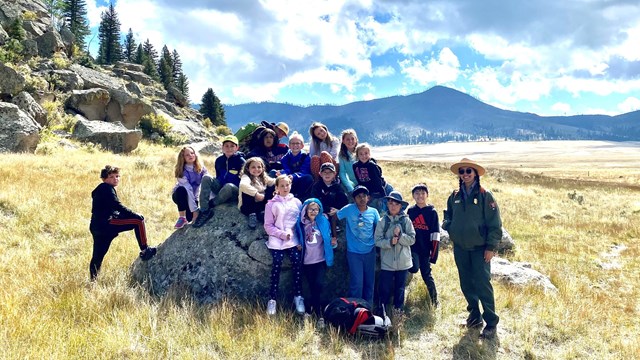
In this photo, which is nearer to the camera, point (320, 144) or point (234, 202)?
point (234, 202)

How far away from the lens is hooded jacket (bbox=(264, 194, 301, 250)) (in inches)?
234

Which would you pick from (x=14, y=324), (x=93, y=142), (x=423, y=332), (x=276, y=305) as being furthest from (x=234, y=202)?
(x=93, y=142)

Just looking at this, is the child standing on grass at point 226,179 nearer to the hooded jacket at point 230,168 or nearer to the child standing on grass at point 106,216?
the hooded jacket at point 230,168

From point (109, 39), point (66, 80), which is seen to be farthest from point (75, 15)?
point (66, 80)

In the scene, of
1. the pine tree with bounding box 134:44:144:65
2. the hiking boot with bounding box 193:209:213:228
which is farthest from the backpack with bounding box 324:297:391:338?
the pine tree with bounding box 134:44:144:65

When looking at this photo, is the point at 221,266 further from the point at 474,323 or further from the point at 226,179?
the point at 474,323

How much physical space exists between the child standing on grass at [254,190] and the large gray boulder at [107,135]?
20948 mm

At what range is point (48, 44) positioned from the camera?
3359 cm

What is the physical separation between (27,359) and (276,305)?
3.20 m

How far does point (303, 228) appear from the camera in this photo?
616 cm

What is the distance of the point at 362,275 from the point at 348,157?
2.54 meters

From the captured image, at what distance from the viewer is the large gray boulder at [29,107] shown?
19.9 m

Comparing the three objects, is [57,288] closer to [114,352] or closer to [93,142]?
[114,352]

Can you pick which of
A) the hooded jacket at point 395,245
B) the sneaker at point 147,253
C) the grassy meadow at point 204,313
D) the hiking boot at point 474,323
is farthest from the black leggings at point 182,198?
the hiking boot at point 474,323
